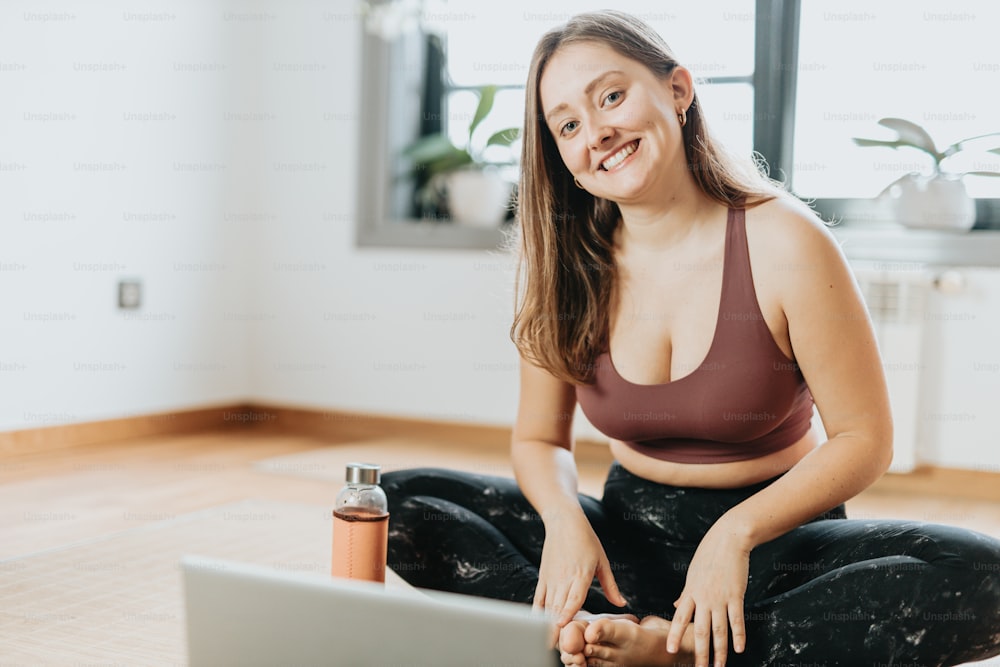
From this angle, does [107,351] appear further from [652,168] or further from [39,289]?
[652,168]

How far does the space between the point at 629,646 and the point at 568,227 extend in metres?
0.61

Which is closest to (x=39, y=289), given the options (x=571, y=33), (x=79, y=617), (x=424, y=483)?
(x=79, y=617)

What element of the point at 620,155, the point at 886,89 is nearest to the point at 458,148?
the point at 886,89

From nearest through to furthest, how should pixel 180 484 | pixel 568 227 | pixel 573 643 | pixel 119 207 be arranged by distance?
pixel 573 643
pixel 568 227
pixel 180 484
pixel 119 207

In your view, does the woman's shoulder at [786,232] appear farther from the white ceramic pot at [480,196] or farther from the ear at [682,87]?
the white ceramic pot at [480,196]

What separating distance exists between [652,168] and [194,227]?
275cm

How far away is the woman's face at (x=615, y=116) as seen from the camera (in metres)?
1.39

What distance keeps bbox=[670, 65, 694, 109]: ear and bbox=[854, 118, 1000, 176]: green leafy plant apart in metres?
1.81

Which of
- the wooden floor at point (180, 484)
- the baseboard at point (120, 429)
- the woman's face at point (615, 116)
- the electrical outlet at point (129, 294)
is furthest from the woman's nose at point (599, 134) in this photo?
the electrical outlet at point (129, 294)


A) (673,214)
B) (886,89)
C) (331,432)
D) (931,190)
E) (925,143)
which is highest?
(886,89)

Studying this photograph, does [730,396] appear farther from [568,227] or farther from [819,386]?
[568,227]

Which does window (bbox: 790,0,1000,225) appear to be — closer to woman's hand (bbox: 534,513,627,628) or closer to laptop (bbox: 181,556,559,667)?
woman's hand (bbox: 534,513,627,628)

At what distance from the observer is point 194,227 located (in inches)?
151

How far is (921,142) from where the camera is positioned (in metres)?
3.05
